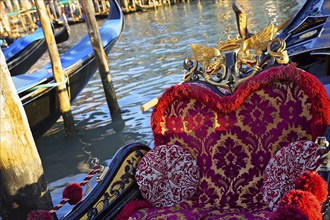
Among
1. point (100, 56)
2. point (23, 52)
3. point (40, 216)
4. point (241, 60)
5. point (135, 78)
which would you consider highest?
point (241, 60)

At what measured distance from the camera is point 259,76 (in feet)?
6.25

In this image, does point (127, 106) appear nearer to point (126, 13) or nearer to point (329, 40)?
point (329, 40)

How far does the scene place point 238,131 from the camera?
1.96m

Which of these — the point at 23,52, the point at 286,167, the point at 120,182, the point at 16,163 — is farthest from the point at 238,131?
the point at 23,52

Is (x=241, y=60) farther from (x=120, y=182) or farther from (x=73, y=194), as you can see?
(x=73, y=194)

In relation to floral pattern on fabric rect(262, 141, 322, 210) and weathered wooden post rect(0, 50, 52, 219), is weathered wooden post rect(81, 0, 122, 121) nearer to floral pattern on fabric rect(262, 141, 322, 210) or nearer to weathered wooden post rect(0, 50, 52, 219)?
weathered wooden post rect(0, 50, 52, 219)

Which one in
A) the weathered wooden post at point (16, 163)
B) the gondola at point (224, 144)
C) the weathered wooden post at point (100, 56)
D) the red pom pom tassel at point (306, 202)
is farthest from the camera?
the weathered wooden post at point (100, 56)

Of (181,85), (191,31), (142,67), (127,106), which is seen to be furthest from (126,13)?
(181,85)

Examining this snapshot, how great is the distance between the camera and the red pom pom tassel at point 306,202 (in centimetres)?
137

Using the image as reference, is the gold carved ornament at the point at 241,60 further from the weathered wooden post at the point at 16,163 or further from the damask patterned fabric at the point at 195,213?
the weathered wooden post at the point at 16,163

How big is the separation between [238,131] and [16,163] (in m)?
0.91

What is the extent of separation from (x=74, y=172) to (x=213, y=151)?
227 centimetres

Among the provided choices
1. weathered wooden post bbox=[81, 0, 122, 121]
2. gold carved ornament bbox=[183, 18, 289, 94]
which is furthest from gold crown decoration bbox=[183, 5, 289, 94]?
weathered wooden post bbox=[81, 0, 122, 121]

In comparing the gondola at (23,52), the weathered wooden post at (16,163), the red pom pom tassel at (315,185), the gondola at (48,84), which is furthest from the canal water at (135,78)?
the red pom pom tassel at (315,185)
